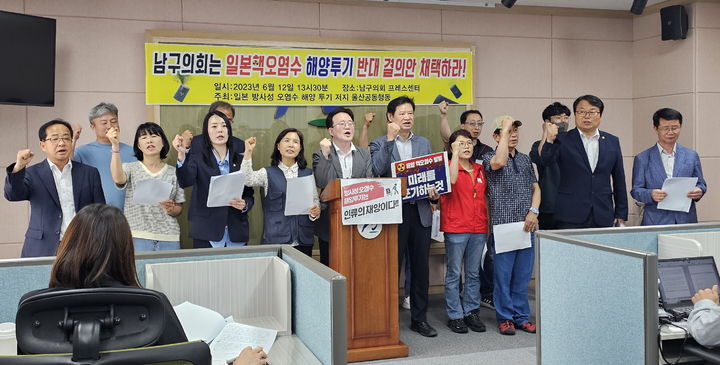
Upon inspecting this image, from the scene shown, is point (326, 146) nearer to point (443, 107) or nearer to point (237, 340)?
point (443, 107)

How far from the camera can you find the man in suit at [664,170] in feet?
14.8

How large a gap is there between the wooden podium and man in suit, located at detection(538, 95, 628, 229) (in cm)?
A: 127

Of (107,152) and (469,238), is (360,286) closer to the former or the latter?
(469,238)

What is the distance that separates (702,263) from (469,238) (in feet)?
6.32

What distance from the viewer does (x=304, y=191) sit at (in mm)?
4051

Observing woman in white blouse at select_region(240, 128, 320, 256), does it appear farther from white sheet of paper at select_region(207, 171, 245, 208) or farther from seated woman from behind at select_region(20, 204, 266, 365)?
seated woman from behind at select_region(20, 204, 266, 365)

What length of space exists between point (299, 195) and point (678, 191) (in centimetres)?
251

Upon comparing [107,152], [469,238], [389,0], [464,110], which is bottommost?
[469,238]

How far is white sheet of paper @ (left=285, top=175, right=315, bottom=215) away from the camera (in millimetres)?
4016

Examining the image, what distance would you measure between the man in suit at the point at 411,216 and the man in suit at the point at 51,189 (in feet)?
6.15

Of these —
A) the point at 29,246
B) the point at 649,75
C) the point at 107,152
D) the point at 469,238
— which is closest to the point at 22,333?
the point at 29,246

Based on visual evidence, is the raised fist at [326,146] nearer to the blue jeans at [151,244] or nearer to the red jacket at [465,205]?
the red jacket at [465,205]

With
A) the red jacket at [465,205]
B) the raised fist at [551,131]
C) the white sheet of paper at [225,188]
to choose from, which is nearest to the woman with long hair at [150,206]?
the white sheet of paper at [225,188]

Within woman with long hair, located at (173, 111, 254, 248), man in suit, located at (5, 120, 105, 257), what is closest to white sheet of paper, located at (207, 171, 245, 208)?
woman with long hair, located at (173, 111, 254, 248)
